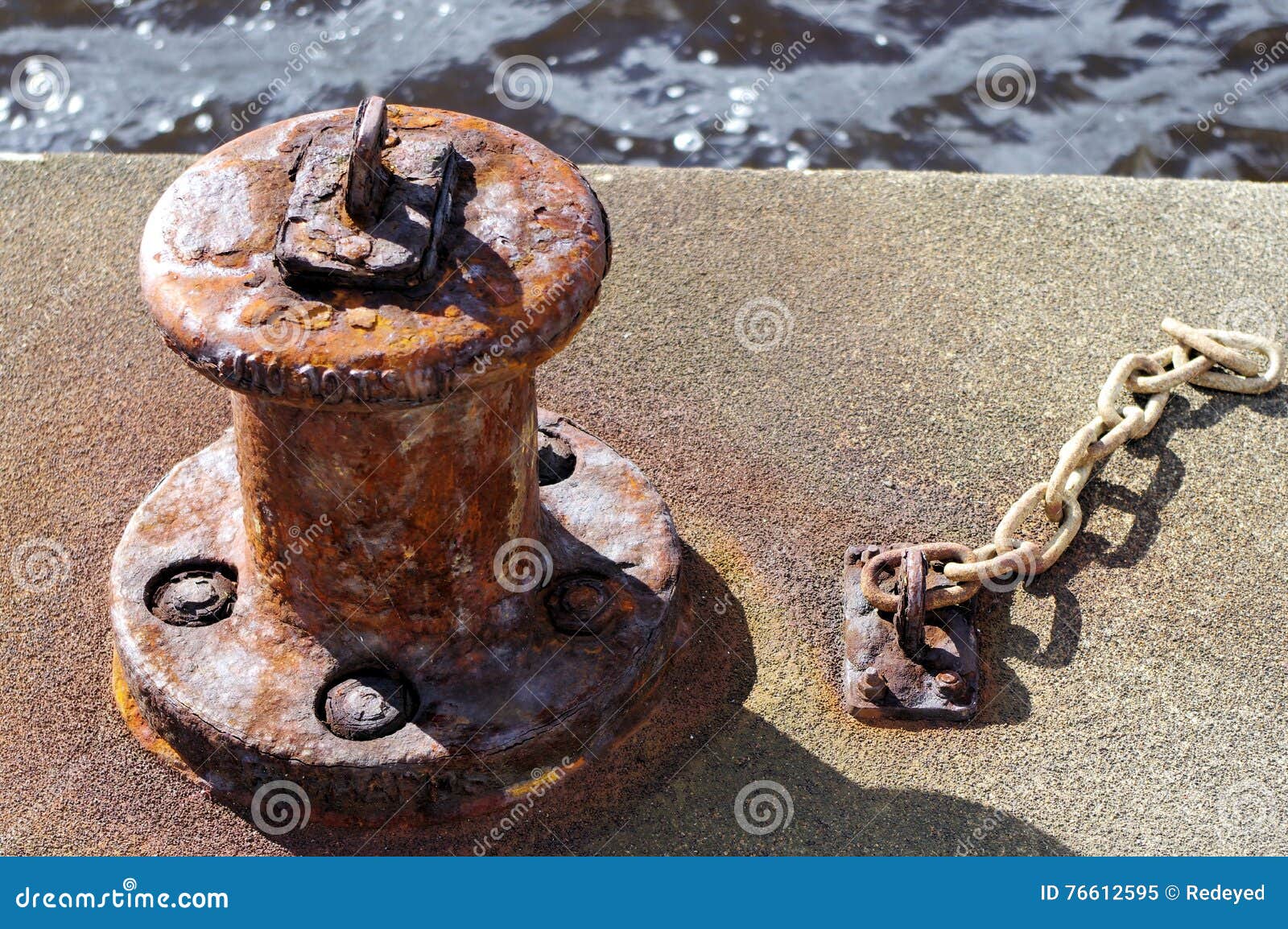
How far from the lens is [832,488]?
147 inches

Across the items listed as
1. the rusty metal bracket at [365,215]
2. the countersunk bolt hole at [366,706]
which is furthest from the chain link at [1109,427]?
the rusty metal bracket at [365,215]

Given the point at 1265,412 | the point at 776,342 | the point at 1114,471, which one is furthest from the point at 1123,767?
the point at 776,342

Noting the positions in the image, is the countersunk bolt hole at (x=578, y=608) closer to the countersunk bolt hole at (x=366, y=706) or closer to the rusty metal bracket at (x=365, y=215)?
the countersunk bolt hole at (x=366, y=706)

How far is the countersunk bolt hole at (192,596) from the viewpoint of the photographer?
3.11 metres

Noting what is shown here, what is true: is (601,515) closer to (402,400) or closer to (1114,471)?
(402,400)

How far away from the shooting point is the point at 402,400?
2.42 meters

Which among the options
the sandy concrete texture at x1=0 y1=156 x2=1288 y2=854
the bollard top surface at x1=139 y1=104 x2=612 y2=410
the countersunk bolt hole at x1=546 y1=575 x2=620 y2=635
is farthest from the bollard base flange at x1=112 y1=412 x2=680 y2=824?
the bollard top surface at x1=139 y1=104 x2=612 y2=410

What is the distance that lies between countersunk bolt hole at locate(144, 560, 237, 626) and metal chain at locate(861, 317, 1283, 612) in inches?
57.8

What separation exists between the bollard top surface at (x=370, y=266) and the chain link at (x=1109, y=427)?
127cm

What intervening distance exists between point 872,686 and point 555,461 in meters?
0.94

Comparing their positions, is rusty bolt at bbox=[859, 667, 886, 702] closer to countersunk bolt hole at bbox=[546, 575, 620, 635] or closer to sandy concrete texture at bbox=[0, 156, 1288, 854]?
sandy concrete texture at bbox=[0, 156, 1288, 854]

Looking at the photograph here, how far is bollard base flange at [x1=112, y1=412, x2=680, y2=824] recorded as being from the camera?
2924 millimetres

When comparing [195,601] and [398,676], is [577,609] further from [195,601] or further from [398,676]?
[195,601]

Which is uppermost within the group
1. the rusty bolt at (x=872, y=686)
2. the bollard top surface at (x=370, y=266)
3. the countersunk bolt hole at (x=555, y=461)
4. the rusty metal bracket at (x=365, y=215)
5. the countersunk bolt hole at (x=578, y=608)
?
the rusty metal bracket at (x=365, y=215)
